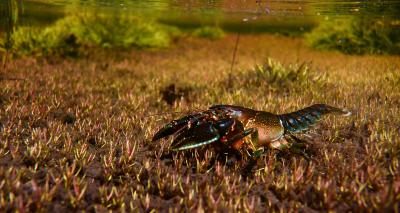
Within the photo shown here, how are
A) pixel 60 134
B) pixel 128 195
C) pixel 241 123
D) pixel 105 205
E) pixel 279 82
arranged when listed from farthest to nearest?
pixel 279 82 → pixel 60 134 → pixel 241 123 → pixel 128 195 → pixel 105 205

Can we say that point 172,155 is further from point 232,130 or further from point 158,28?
point 158,28

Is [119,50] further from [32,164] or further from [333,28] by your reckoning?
[32,164]

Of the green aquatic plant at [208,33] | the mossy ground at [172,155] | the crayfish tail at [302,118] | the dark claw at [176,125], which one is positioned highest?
the dark claw at [176,125]

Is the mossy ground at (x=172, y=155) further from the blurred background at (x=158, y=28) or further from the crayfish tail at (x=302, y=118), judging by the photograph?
the blurred background at (x=158, y=28)

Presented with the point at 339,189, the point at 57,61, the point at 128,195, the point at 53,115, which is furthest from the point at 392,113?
the point at 57,61

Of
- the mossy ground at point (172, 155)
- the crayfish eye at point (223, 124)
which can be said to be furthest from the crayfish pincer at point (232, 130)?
the mossy ground at point (172, 155)

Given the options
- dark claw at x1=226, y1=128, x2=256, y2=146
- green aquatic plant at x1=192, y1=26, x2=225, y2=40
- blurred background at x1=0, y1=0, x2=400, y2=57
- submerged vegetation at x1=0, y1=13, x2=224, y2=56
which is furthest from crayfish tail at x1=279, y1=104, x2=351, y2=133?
green aquatic plant at x1=192, y1=26, x2=225, y2=40
